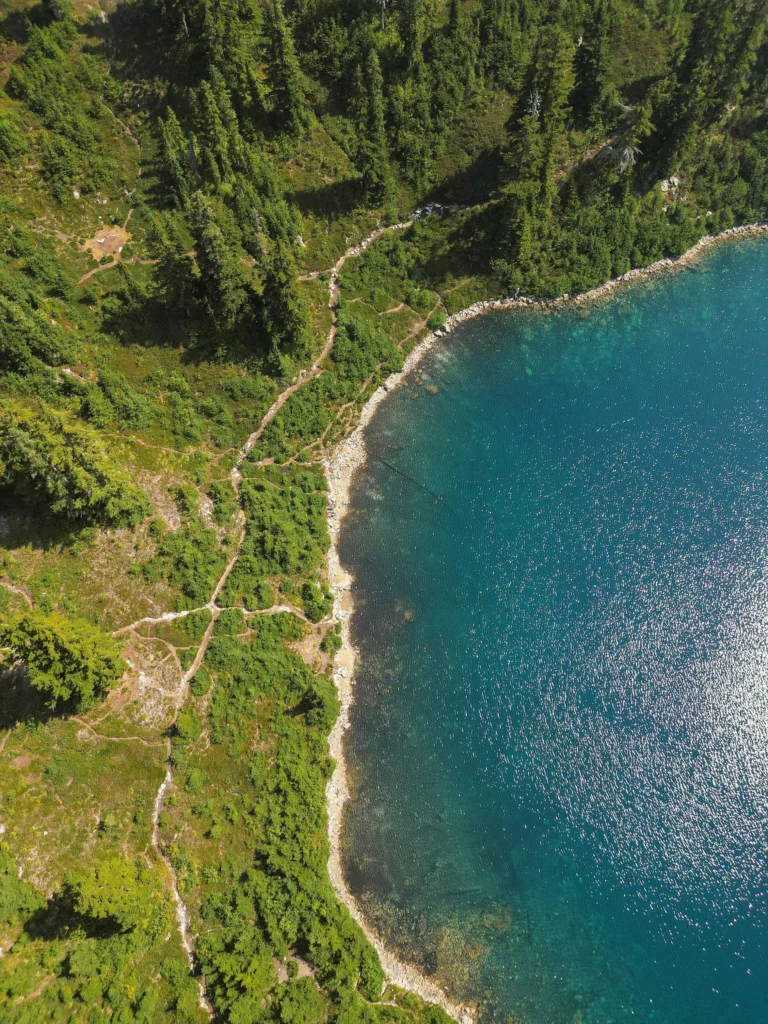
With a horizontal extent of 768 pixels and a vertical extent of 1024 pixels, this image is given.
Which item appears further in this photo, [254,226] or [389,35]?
[389,35]

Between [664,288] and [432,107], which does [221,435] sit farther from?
[664,288]

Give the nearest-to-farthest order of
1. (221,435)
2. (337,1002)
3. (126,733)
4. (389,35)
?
(337,1002), (126,733), (221,435), (389,35)

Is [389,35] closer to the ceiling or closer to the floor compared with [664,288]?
closer to the ceiling

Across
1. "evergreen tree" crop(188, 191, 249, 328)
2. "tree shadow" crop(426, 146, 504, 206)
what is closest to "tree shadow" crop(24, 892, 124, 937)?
"evergreen tree" crop(188, 191, 249, 328)

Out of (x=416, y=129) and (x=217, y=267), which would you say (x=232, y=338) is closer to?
(x=217, y=267)

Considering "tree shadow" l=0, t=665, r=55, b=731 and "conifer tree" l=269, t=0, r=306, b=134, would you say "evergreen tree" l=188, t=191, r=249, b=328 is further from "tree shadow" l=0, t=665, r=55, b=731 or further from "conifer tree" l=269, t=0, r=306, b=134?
"tree shadow" l=0, t=665, r=55, b=731

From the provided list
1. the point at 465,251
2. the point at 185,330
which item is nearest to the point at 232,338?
the point at 185,330

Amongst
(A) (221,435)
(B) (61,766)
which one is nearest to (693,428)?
(A) (221,435)
